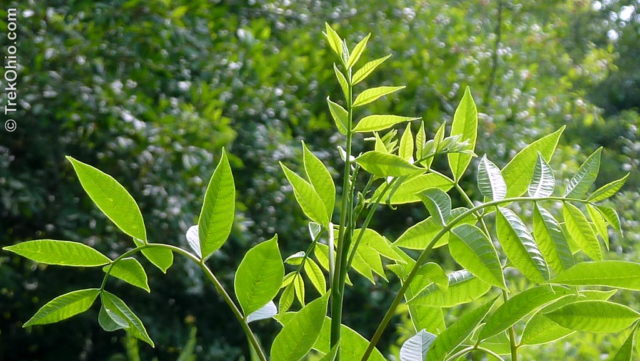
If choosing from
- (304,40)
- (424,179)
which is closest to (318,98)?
(304,40)

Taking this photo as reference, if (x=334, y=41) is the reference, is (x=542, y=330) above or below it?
below

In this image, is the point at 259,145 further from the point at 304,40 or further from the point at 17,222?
the point at 17,222

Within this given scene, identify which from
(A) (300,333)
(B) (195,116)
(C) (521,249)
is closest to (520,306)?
(C) (521,249)

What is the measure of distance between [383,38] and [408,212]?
0.79 m

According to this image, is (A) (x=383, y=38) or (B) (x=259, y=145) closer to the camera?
(B) (x=259, y=145)

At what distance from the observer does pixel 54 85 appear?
299cm

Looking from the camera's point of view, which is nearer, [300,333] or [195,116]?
[300,333]

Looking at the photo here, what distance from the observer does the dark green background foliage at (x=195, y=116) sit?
9.91ft

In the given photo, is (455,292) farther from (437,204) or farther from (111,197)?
(111,197)

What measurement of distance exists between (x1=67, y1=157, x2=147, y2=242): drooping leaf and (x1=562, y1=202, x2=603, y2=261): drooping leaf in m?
0.28

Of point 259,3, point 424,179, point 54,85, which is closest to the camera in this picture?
point 424,179

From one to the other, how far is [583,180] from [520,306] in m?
0.11

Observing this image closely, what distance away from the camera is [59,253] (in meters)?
0.60

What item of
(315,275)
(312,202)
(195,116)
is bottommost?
(195,116)
